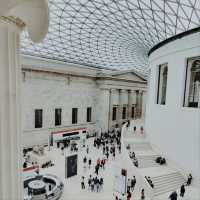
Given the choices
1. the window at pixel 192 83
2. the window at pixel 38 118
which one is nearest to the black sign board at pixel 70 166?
the window at pixel 192 83

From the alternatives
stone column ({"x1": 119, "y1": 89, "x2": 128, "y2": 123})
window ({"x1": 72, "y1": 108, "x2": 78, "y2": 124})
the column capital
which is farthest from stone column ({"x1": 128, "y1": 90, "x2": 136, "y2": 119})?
the column capital

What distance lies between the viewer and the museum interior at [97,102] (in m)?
2.20

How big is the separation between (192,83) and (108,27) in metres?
16.3

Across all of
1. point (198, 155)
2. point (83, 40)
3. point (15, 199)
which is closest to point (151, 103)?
point (198, 155)

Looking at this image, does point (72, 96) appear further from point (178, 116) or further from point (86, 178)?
point (178, 116)

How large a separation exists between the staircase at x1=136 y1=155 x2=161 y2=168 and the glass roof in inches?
610

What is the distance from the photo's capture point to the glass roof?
20.6m

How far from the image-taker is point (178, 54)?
1545 centimetres

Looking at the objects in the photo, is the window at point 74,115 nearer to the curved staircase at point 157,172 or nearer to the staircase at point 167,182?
the curved staircase at point 157,172

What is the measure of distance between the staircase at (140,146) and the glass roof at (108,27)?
14660 millimetres

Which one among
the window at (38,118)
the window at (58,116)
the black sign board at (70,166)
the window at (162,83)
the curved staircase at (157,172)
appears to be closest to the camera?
the curved staircase at (157,172)

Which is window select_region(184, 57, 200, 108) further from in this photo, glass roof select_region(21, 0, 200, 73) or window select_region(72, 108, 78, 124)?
window select_region(72, 108, 78, 124)

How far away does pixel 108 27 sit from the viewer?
2689cm

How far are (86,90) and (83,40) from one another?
28.5 feet
